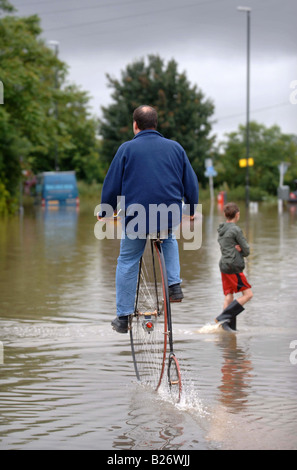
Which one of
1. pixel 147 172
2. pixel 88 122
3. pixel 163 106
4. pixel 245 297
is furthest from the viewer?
pixel 88 122

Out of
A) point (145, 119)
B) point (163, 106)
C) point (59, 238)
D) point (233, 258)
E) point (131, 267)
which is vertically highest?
point (163, 106)

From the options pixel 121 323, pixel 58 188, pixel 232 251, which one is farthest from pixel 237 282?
pixel 58 188

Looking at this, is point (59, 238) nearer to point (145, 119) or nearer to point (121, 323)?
point (121, 323)

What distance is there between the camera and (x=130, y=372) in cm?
664

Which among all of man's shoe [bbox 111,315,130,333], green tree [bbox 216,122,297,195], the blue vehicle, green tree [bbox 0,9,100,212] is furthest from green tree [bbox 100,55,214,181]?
man's shoe [bbox 111,315,130,333]

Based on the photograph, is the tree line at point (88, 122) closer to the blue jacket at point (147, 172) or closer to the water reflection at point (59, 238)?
the water reflection at point (59, 238)

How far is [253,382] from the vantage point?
6.21 meters

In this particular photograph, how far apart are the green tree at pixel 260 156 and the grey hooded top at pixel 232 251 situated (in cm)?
5648

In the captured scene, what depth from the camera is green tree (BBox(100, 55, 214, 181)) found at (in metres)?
64.9

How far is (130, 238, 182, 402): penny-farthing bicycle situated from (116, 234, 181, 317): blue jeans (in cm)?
8

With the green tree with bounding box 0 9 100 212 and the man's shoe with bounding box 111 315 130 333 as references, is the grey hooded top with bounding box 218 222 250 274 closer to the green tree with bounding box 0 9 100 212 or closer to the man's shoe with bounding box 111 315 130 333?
the man's shoe with bounding box 111 315 130 333

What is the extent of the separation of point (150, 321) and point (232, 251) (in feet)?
9.75

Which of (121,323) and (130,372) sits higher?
(121,323)
